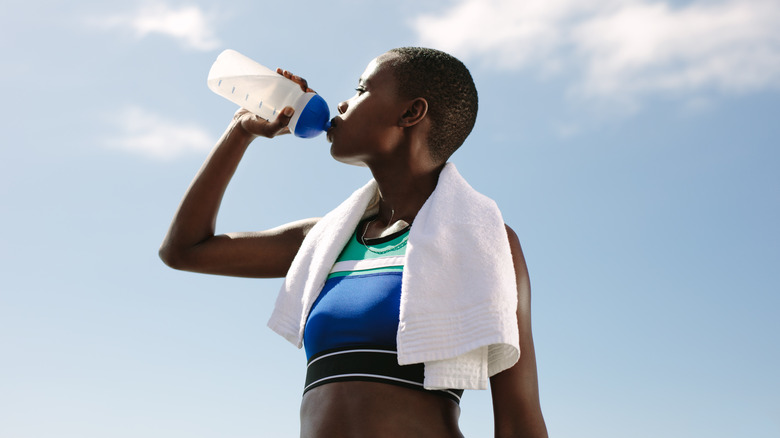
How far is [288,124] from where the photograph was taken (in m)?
3.23

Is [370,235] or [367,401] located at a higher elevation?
[370,235]

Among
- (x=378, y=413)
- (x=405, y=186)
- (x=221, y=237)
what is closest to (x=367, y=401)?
(x=378, y=413)

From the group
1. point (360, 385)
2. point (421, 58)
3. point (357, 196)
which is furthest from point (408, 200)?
point (360, 385)

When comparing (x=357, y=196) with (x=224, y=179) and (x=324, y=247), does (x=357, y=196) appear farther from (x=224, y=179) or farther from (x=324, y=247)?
(x=224, y=179)

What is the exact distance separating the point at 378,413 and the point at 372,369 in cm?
15

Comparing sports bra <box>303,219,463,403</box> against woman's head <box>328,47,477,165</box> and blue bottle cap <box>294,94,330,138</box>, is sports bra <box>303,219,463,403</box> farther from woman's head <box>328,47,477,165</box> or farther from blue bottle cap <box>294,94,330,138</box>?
blue bottle cap <box>294,94,330,138</box>

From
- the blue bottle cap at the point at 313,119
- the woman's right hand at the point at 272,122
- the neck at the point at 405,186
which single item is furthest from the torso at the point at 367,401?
the woman's right hand at the point at 272,122

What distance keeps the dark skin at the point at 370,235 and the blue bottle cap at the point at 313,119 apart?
86mm

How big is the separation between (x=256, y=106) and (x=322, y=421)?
163 centimetres

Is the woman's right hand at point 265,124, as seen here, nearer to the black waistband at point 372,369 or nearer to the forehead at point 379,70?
the forehead at point 379,70

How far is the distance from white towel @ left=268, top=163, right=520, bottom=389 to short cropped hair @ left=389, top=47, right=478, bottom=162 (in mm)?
173

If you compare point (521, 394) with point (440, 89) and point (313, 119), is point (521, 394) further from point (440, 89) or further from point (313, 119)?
point (313, 119)

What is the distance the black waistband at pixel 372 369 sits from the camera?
8.18ft

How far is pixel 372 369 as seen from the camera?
8.21ft
